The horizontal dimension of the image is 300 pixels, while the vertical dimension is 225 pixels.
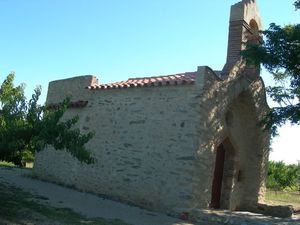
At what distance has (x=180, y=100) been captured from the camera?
11570 mm

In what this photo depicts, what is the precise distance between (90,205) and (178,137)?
121 inches

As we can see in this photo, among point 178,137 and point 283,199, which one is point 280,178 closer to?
point 283,199

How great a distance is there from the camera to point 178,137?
1138 cm

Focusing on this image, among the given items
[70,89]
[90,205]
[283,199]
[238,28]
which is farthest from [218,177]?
[283,199]

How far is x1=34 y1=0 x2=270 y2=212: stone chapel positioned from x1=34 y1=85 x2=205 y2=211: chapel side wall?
3cm

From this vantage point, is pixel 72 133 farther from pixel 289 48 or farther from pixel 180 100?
pixel 289 48

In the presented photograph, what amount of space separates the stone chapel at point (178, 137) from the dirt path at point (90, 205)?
0.55 metres

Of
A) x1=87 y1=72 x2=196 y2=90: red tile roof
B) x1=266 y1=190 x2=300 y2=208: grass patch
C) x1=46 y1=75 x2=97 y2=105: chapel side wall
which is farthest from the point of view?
x1=266 y1=190 x2=300 y2=208: grass patch

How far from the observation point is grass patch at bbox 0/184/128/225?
8.09 m

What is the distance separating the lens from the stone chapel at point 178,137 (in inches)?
443

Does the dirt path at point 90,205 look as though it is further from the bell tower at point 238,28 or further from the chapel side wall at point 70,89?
the bell tower at point 238,28

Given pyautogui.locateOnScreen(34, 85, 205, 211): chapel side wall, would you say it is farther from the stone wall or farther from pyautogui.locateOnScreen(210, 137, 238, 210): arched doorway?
pyautogui.locateOnScreen(210, 137, 238, 210): arched doorway

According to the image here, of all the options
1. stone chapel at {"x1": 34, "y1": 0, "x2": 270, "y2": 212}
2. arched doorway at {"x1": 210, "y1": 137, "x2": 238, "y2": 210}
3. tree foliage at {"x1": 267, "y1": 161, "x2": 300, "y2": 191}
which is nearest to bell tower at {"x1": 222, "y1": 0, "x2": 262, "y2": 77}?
stone chapel at {"x1": 34, "y1": 0, "x2": 270, "y2": 212}

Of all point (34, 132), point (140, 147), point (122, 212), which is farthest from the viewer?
point (140, 147)
